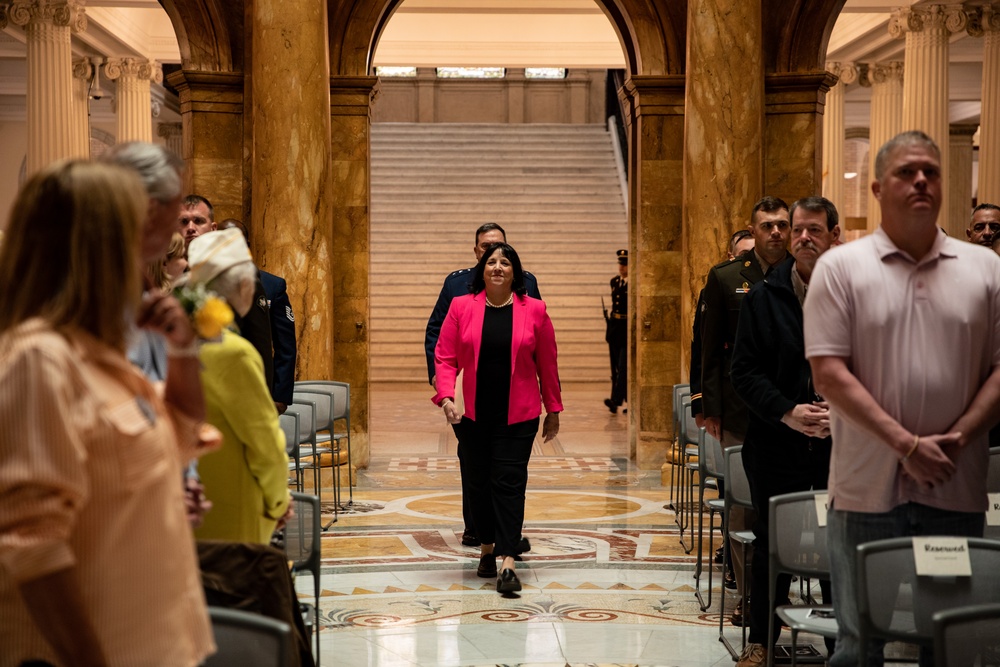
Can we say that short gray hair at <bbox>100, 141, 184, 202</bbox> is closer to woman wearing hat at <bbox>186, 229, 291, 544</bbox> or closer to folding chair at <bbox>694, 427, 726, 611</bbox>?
woman wearing hat at <bbox>186, 229, 291, 544</bbox>

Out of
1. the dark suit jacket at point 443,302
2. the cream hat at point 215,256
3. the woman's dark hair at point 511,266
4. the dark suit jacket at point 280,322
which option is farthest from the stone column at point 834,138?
the cream hat at point 215,256

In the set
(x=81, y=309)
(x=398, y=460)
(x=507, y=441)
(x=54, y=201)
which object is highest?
(x=54, y=201)

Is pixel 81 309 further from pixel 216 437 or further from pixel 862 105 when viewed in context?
pixel 862 105

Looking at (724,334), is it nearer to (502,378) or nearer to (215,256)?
(502,378)

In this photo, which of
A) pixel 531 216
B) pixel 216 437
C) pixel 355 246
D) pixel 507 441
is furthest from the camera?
pixel 531 216

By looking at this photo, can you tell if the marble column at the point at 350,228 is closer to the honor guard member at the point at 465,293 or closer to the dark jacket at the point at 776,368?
the honor guard member at the point at 465,293

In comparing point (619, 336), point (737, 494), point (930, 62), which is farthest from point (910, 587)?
point (930, 62)

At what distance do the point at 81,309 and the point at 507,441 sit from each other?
15.1 feet

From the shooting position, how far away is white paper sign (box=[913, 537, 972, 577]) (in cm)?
322

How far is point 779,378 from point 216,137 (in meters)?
6.83

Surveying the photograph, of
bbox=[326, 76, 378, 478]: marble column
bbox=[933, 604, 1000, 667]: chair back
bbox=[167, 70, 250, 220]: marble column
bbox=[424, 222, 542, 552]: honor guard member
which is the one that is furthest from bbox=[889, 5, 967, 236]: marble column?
bbox=[933, 604, 1000, 667]: chair back

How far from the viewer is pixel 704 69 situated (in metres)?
9.55

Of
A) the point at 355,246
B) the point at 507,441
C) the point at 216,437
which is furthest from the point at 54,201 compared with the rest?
the point at 355,246

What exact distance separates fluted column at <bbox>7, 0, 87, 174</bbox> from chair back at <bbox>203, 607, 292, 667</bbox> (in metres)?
13.9
